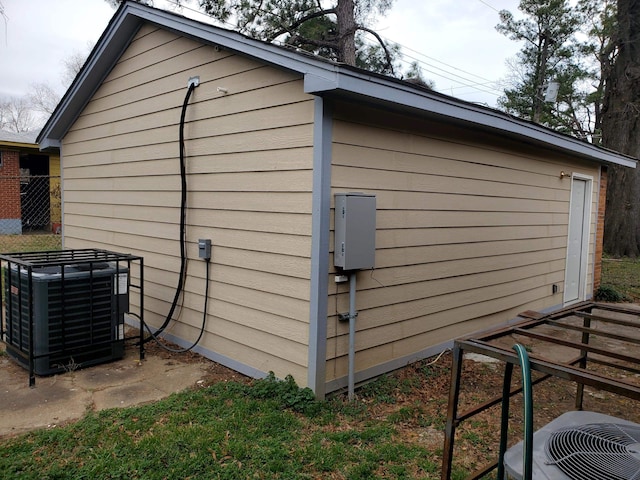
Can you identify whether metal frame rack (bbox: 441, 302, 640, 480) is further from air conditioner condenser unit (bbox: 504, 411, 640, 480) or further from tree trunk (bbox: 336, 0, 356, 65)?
tree trunk (bbox: 336, 0, 356, 65)

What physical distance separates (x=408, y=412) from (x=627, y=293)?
23.0 ft

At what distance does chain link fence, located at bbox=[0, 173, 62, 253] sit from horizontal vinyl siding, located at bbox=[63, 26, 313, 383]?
7601mm

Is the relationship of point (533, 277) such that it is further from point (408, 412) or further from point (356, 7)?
point (356, 7)

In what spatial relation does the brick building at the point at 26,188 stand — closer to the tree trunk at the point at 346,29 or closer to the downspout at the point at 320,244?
the tree trunk at the point at 346,29

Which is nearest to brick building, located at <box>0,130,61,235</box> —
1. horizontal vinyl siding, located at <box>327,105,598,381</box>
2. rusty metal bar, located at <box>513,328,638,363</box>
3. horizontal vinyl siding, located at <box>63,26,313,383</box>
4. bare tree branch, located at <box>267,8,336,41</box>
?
bare tree branch, located at <box>267,8,336,41</box>

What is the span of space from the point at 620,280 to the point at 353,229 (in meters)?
8.55

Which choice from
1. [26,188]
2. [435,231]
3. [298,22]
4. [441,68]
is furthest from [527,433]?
[441,68]

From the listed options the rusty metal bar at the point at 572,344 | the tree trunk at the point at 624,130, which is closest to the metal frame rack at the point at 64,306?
the rusty metal bar at the point at 572,344

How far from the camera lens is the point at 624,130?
1212 centimetres

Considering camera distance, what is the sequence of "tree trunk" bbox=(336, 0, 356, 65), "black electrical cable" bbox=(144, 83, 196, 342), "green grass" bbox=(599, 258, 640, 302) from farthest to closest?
1. "tree trunk" bbox=(336, 0, 356, 65)
2. "green grass" bbox=(599, 258, 640, 302)
3. "black electrical cable" bbox=(144, 83, 196, 342)

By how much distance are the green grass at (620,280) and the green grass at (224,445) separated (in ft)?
21.4

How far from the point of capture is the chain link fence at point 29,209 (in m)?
13.6

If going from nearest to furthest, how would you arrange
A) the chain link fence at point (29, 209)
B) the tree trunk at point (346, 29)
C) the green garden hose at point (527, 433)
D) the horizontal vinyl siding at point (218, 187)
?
the green garden hose at point (527, 433), the horizontal vinyl siding at point (218, 187), the tree trunk at point (346, 29), the chain link fence at point (29, 209)

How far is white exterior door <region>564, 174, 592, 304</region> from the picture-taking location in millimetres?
7285
